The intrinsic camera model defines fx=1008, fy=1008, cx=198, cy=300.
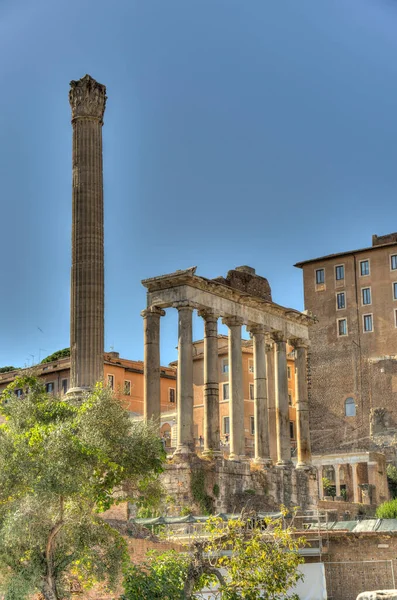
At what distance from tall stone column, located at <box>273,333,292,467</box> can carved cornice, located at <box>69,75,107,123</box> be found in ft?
40.8

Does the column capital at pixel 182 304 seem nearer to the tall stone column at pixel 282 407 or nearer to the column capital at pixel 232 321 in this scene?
the column capital at pixel 232 321

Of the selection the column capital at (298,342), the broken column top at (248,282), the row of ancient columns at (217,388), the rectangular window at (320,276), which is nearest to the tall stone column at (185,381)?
the row of ancient columns at (217,388)

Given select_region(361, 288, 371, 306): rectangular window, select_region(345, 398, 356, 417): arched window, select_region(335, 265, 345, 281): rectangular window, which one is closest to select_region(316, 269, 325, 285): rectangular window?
select_region(335, 265, 345, 281): rectangular window

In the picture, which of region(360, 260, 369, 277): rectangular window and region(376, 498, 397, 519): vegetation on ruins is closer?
region(376, 498, 397, 519): vegetation on ruins

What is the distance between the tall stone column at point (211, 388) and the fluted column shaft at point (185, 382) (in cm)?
101

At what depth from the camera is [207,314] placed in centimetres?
3509

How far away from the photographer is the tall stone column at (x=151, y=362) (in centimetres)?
3300

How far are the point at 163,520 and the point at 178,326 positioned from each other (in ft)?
27.3

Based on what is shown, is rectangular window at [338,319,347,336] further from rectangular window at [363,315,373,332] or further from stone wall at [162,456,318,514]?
stone wall at [162,456,318,514]

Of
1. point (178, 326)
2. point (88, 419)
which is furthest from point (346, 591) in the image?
point (178, 326)

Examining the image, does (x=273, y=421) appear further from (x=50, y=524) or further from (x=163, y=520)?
(x=50, y=524)

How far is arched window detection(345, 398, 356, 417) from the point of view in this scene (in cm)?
5953

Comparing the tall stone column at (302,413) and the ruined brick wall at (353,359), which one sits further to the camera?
the ruined brick wall at (353,359)

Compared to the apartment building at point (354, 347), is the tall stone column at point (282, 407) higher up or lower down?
lower down
